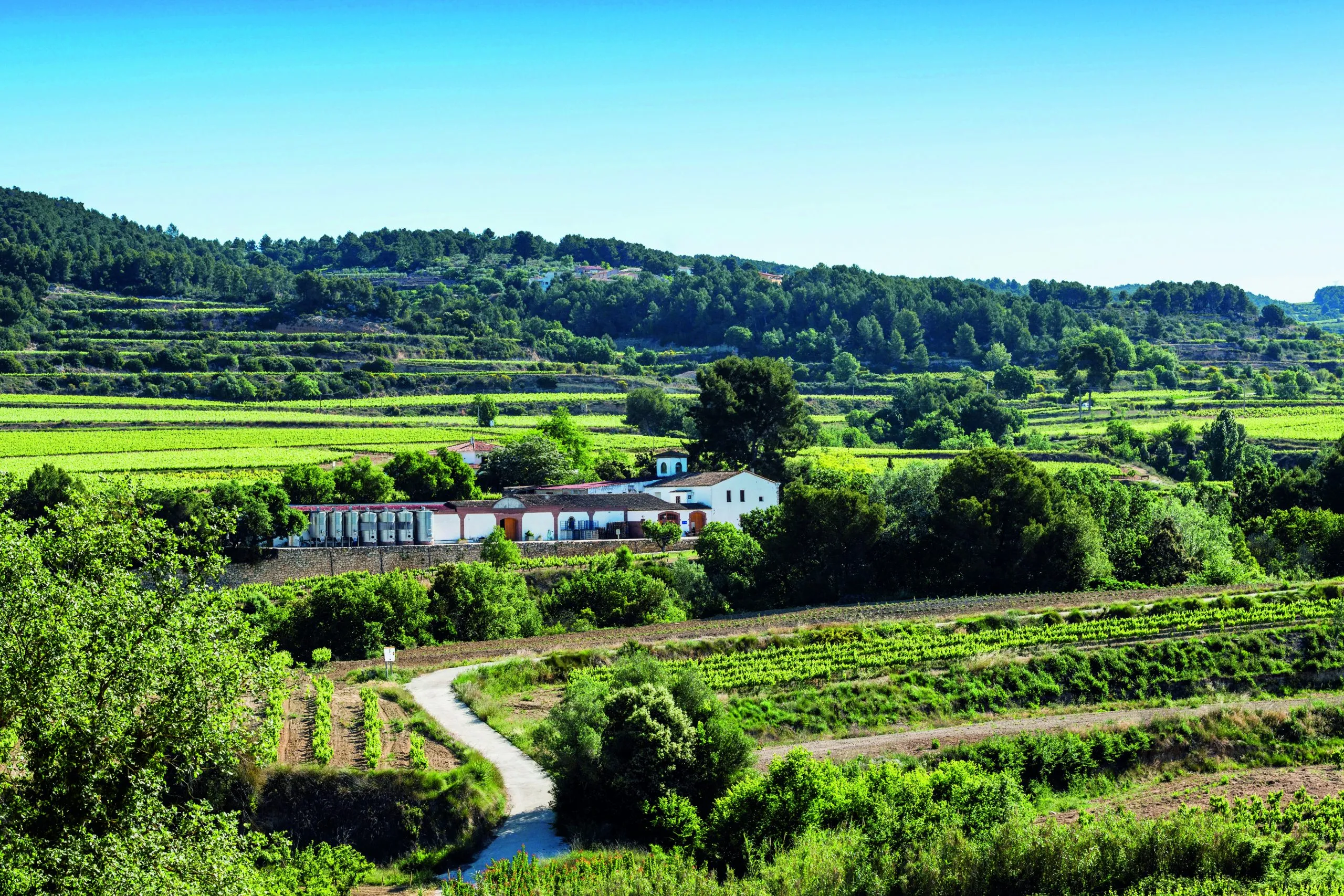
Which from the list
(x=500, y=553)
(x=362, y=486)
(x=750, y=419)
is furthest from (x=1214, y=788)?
(x=750, y=419)

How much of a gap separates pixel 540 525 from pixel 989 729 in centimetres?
3409

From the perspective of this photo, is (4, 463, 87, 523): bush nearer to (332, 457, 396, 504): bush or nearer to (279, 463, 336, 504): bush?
(279, 463, 336, 504): bush

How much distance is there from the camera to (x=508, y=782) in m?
25.9

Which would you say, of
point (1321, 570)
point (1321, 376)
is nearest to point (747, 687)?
point (1321, 570)

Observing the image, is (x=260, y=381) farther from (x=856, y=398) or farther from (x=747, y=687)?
(x=747, y=687)

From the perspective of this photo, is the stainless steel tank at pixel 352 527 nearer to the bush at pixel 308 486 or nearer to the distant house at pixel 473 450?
Result: the bush at pixel 308 486

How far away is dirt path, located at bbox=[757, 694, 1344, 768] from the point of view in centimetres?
2830

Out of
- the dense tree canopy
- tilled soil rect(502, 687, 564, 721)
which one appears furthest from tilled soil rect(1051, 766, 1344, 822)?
the dense tree canopy

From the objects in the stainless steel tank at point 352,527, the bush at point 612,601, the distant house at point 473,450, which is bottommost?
the bush at point 612,601

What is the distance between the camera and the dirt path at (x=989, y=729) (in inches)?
1114

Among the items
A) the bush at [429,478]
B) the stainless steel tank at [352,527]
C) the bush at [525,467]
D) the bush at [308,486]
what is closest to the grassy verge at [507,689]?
the stainless steel tank at [352,527]

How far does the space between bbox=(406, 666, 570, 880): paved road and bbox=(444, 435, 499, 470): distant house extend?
4040 centimetres

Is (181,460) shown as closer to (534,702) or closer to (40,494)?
(40,494)

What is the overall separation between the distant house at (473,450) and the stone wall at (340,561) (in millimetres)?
17644
